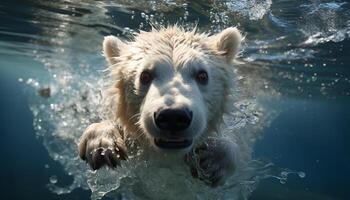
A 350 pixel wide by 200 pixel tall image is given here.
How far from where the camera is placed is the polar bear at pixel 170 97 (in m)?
4.63

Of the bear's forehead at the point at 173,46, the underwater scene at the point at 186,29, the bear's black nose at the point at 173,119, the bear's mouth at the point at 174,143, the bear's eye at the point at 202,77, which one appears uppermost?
the bear's forehead at the point at 173,46

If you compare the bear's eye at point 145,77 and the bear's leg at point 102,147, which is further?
the bear's leg at point 102,147

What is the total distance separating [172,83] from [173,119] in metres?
0.57

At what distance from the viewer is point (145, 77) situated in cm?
516

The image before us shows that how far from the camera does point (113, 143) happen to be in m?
5.39

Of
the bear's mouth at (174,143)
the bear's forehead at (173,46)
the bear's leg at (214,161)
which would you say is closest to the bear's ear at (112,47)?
the bear's forehead at (173,46)

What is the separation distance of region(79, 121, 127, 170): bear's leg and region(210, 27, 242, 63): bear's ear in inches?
72.1

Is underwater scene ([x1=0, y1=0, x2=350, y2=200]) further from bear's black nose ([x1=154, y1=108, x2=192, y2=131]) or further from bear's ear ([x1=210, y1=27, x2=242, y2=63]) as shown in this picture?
bear's black nose ([x1=154, y1=108, x2=192, y2=131])

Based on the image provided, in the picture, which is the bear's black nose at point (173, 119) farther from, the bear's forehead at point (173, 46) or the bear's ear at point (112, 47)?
the bear's ear at point (112, 47)

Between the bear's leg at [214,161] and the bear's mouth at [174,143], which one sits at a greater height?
the bear's mouth at [174,143]

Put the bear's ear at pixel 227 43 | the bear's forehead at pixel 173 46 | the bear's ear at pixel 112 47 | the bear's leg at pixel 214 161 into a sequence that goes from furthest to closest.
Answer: the bear's ear at pixel 112 47 → the bear's ear at pixel 227 43 → the bear's leg at pixel 214 161 → the bear's forehead at pixel 173 46

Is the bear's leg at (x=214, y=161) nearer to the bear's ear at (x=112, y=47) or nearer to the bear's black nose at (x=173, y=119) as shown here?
the bear's black nose at (x=173, y=119)

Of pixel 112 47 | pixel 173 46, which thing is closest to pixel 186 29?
pixel 112 47

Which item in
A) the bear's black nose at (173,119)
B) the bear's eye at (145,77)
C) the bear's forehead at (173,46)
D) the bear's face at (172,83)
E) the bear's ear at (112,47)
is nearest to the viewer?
the bear's black nose at (173,119)
